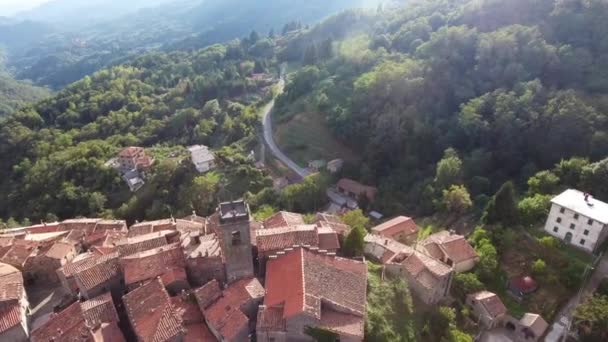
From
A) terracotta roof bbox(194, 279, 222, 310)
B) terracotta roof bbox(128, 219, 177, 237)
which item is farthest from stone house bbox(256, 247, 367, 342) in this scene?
terracotta roof bbox(128, 219, 177, 237)

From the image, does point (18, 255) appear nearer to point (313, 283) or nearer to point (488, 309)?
point (313, 283)

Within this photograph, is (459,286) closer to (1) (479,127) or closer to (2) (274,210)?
(2) (274,210)

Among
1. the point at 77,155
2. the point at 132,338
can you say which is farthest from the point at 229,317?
the point at 77,155

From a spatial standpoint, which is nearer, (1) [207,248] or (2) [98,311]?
(2) [98,311]

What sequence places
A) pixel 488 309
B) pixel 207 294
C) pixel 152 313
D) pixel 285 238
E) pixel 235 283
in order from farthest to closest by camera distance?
1. pixel 488 309
2. pixel 285 238
3. pixel 235 283
4. pixel 207 294
5. pixel 152 313

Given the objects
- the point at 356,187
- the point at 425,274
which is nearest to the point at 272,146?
the point at 356,187
